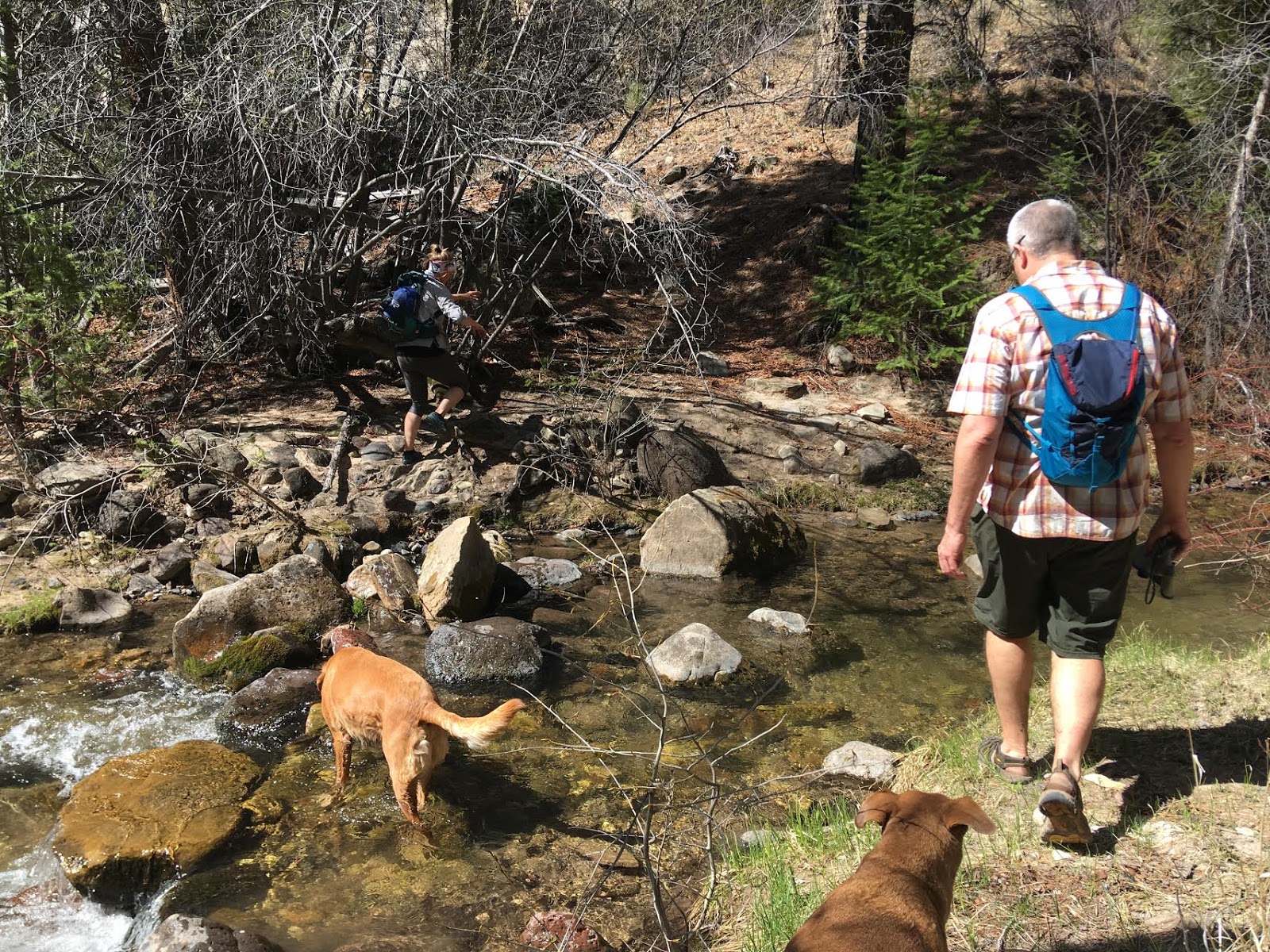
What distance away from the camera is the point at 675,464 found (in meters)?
10.2

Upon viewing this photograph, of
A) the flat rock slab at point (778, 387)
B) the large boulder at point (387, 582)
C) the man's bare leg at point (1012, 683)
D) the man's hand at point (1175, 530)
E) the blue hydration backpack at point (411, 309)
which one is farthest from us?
the flat rock slab at point (778, 387)

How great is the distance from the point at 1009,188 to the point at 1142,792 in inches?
543

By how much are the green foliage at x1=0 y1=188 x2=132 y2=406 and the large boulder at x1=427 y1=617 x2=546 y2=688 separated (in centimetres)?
505

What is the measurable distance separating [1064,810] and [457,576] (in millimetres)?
5070

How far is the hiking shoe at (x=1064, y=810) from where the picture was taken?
3271 mm

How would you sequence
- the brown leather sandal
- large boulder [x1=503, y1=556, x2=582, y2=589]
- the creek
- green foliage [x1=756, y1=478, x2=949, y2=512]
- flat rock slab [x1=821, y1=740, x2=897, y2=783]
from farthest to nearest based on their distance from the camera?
green foliage [x1=756, y1=478, x2=949, y2=512] → large boulder [x1=503, y1=556, x2=582, y2=589] → flat rock slab [x1=821, y1=740, x2=897, y2=783] → the creek → the brown leather sandal

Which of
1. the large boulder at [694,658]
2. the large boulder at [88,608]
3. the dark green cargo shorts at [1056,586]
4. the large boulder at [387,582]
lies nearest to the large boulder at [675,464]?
the large boulder at [387,582]

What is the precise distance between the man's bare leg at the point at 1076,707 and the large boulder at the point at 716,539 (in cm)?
509

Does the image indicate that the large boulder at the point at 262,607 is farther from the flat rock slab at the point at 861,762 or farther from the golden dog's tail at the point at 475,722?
the flat rock slab at the point at 861,762

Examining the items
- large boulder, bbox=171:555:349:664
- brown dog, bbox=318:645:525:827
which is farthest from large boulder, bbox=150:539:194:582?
brown dog, bbox=318:645:525:827

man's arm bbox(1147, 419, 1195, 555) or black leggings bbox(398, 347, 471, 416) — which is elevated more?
man's arm bbox(1147, 419, 1195, 555)

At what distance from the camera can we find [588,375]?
38.0ft

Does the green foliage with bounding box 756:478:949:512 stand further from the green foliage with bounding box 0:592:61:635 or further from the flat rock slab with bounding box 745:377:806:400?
the green foliage with bounding box 0:592:61:635

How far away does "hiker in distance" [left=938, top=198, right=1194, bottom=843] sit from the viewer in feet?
10.6
